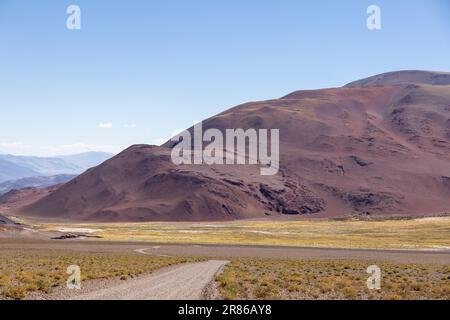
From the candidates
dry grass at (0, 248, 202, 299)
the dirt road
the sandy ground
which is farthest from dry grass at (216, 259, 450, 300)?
the sandy ground

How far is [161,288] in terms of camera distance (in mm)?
26281

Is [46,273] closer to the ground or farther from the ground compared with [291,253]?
farther from the ground

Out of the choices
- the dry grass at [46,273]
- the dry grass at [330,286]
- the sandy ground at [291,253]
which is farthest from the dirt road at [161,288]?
the sandy ground at [291,253]

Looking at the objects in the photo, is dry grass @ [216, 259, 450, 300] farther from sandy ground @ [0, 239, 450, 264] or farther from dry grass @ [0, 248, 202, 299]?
A: sandy ground @ [0, 239, 450, 264]

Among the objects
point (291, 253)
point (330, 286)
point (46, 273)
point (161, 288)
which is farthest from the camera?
point (291, 253)

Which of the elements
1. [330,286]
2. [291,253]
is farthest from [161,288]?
[291,253]

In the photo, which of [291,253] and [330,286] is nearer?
[330,286]

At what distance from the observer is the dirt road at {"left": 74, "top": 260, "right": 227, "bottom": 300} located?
75.7 ft

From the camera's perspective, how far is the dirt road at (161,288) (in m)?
23.1

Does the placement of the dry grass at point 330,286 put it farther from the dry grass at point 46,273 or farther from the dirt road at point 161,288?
the dry grass at point 46,273

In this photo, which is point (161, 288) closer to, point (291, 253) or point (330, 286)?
point (330, 286)

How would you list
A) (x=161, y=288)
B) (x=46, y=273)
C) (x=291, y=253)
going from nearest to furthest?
(x=161, y=288), (x=46, y=273), (x=291, y=253)
